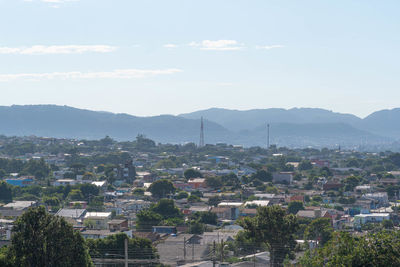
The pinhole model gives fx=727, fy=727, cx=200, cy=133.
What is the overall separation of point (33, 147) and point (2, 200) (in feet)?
210

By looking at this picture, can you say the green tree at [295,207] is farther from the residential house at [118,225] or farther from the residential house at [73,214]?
the residential house at [73,214]

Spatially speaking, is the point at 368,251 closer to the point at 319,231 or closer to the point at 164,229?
the point at 319,231

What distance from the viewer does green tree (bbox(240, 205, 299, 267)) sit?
2305 centimetres

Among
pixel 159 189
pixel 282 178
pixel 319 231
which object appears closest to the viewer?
pixel 319 231

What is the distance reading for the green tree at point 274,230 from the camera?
2305 centimetres

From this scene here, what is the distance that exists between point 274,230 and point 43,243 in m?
8.97

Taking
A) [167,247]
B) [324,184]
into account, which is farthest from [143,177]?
[167,247]

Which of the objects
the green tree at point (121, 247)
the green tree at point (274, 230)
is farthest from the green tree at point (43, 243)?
the green tree at point (274, 230)

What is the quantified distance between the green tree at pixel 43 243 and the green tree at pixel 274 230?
7.83 m

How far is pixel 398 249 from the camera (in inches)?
511

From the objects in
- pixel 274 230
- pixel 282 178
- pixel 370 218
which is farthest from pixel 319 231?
pixel 282 178

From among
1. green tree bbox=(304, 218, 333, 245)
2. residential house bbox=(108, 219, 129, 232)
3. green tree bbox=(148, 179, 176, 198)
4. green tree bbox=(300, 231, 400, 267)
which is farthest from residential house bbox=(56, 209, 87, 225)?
green tree bbox=(300, 231, 400, 267)

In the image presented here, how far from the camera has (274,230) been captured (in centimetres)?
2306

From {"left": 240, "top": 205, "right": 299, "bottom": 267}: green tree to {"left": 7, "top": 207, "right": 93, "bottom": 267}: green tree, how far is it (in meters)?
7.83
